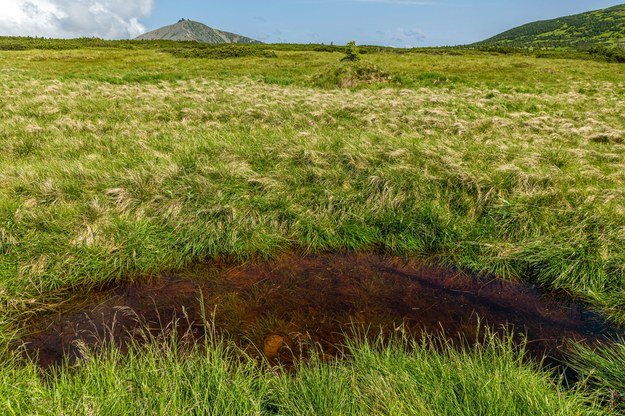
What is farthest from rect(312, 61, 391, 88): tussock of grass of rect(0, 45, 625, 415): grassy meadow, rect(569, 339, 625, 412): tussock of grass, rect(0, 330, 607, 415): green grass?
rect(0, 330, 607, 415): green grass

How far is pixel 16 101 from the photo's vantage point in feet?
48.5

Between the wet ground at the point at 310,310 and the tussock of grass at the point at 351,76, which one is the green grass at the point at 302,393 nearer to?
the wet ground at the point at 310,310

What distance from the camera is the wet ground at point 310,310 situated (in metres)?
3.94

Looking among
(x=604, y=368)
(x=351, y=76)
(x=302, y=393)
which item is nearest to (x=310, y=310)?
(x=302, y=393)

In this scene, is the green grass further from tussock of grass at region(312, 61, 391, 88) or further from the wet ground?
tussock of grass at region(312, 61, 391, 88)

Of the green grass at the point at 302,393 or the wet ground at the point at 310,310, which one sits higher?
the green grass at the point at 302,393

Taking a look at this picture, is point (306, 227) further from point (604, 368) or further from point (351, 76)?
point (351, 76)

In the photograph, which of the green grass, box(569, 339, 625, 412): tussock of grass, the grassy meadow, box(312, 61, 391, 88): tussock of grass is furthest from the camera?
box(312, 61, 391, 88): tussock of grass

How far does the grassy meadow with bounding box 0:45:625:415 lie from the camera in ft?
8.61

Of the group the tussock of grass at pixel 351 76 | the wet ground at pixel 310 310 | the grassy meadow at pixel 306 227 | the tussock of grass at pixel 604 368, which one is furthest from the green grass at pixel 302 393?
the tussock of grass at pixel 351 76

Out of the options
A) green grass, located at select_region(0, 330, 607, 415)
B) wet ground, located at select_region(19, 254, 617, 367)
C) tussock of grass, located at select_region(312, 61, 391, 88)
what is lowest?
wet ground, located at select_region(19, 254, 617, 367)

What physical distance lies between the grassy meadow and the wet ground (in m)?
0.31

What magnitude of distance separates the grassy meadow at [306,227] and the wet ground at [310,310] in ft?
1.03

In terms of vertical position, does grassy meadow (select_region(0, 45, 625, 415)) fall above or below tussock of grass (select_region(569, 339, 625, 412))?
above
